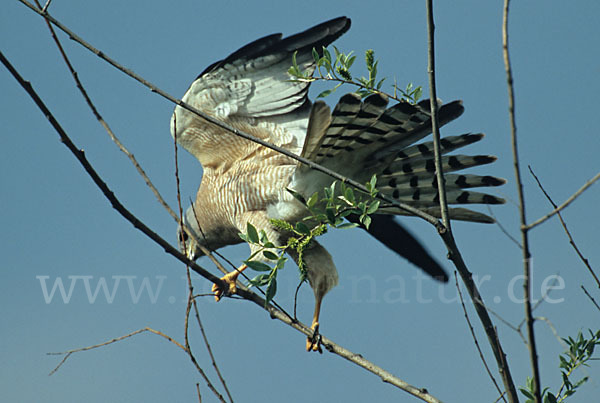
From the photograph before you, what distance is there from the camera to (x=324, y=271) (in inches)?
165

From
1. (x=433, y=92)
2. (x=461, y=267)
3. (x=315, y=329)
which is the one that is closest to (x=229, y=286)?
(x=315, y=329)

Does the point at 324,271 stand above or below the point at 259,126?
below

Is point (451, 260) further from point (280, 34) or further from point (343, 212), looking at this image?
point (280, 34)

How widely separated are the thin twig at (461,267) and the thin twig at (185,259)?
0.47m

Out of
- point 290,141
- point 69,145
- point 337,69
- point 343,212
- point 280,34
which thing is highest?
point 280,34

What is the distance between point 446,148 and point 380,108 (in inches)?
23.7

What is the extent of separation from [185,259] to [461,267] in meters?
1.00

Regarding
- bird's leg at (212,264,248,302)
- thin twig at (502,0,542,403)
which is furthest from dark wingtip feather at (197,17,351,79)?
thin twig at (502,0,542,403)

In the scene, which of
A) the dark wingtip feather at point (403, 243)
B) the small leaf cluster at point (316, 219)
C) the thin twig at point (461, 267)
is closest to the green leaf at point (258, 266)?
the small leaf cluster at point (316, 219)

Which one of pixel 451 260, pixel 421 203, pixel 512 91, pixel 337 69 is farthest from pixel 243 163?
Answer: pixel 512 91

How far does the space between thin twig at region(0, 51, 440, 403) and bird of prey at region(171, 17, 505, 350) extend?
648mm

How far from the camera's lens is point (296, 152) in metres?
4.12

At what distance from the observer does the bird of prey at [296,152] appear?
349 cm

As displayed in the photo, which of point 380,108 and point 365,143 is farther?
point 365,143
